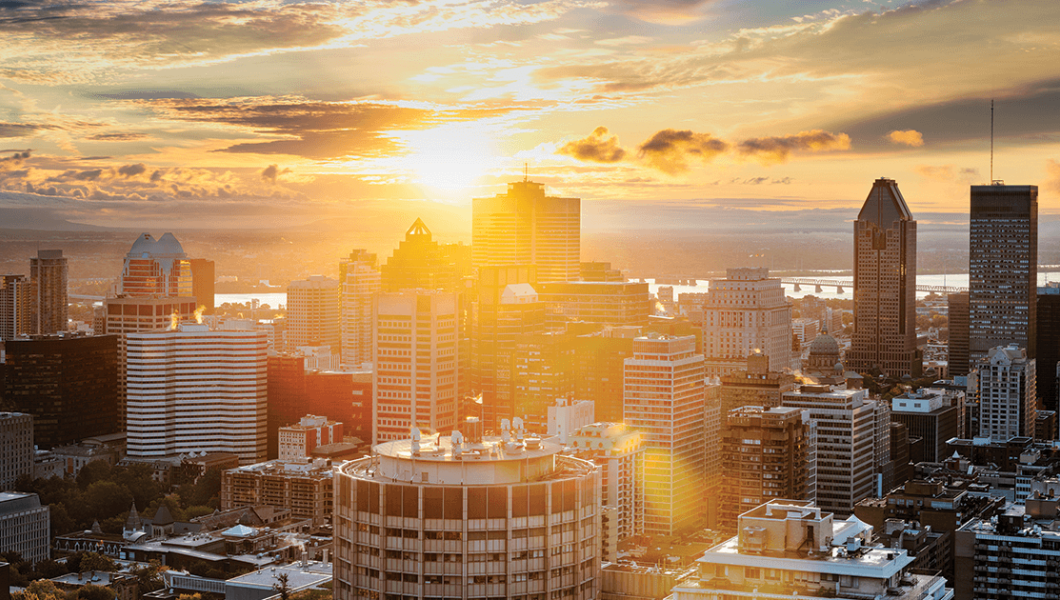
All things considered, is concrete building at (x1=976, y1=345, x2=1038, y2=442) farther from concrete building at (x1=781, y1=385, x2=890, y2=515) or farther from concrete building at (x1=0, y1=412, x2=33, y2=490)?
concrete building at (x1=0, y1=412, x2=33, y2=490)

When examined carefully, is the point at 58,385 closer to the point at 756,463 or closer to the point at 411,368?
the point at 411,368

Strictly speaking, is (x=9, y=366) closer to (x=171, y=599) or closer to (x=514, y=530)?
(x=171, y=599)

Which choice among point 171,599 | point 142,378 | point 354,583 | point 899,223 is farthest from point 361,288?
point 354,583

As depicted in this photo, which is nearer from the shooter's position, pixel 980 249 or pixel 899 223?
pixel 980 249

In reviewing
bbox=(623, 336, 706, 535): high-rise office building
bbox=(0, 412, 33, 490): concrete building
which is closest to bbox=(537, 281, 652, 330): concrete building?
bbox=(623, 336, 706, 535): high-rise office building

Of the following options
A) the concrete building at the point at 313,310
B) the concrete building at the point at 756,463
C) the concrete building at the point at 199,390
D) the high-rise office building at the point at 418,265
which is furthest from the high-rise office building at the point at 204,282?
the concrete building at the point at 756,463
